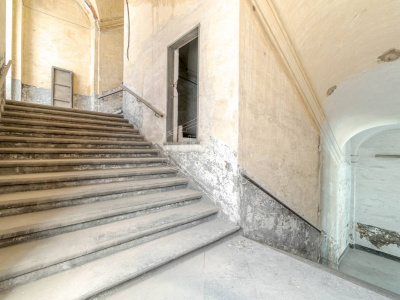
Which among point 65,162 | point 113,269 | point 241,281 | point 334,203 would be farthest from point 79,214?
point 334,203

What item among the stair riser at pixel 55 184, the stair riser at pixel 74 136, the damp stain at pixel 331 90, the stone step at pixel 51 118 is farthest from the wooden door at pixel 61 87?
the damp stain at pixel 331 90

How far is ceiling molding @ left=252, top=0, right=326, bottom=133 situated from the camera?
257 centimetres

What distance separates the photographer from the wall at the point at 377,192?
20.6 feet

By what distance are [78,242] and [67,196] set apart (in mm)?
596

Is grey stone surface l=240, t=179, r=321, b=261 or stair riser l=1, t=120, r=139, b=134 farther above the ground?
stair riser l=1, t=120, r=139, b=134

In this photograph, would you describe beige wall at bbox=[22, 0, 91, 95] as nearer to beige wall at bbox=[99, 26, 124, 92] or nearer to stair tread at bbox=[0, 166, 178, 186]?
beige wall at bbox=[99, 26, 124, 92]

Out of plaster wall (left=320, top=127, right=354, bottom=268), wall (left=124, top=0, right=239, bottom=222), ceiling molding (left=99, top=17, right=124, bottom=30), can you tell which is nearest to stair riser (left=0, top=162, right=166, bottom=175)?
wall (left=124, top=0, right=239, bottom=222)

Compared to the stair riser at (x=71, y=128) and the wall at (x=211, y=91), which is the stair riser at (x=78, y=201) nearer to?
the wall at (x=211, y=91)

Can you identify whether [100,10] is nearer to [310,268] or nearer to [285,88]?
[285,88]

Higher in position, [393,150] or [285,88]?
[285,88]

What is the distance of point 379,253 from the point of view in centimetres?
656

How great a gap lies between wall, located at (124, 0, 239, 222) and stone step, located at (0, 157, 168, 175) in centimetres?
65

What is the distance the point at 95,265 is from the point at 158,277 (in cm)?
49

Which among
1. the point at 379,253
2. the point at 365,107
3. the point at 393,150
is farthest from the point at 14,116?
the point at 379,253
